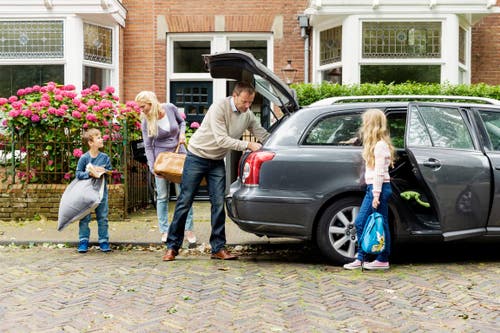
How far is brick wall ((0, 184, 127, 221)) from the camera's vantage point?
993cm

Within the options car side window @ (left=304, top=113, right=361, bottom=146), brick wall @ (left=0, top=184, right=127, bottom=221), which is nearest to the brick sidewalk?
brick wall @ (left=0, top=184, right=127, bottom=221)

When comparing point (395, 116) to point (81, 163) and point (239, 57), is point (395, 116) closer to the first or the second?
point (239, 57)

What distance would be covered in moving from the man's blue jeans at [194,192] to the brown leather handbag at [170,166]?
0.48 metres

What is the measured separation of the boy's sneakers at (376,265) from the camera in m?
6.51

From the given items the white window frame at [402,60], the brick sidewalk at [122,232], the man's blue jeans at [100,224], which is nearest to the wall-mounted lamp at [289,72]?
the white window frame at [402,60]

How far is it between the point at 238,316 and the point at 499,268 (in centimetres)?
306

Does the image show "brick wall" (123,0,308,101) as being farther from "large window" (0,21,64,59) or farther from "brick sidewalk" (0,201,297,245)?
"brick sidewalk" (0,201,297,245)

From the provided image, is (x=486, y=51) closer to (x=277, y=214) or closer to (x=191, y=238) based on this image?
(x=191, y=238)

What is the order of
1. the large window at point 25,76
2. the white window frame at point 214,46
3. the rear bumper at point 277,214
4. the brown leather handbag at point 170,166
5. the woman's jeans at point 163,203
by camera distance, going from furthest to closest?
1. the white window frame at point 214,46
2. the large window at point 25,76
3. the woman's jeans at point 163,203
4. the brown leather handbag at point 170,166
5. the rear bumper at point 277,214

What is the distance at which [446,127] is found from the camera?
687 cm

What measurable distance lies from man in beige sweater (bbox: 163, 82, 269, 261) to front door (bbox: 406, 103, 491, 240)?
1.58 metres

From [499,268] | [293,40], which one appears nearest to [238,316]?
[499,268]

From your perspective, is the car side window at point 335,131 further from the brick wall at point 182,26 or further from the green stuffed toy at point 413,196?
the brick wall at point 182,26

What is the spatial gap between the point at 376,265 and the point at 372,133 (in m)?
1.29
